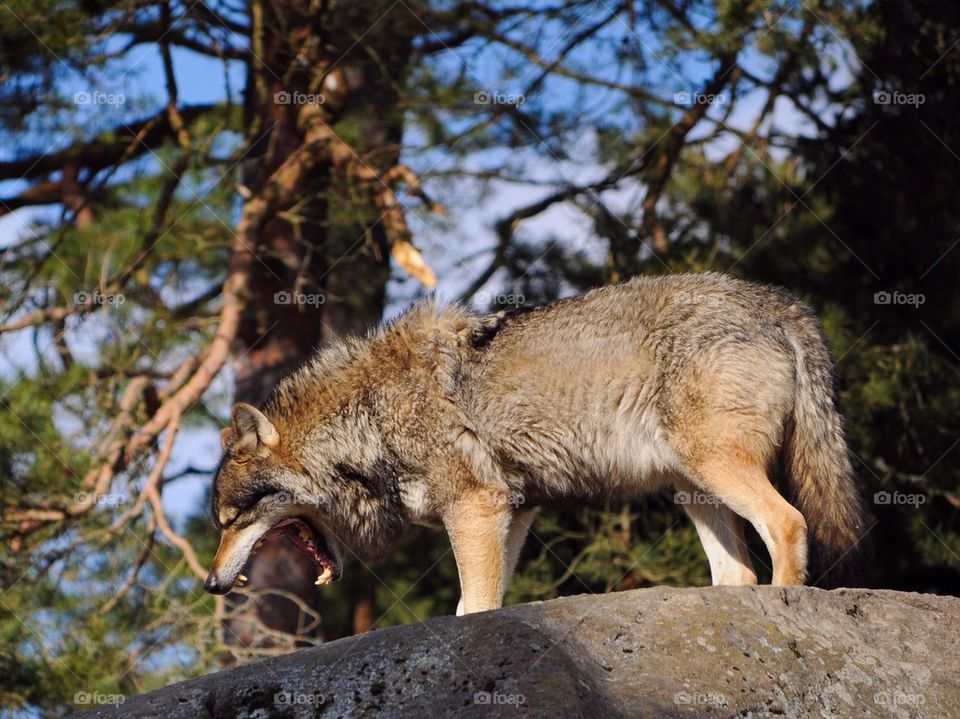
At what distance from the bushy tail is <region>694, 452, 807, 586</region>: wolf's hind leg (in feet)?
0.99

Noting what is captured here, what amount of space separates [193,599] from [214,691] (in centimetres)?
558

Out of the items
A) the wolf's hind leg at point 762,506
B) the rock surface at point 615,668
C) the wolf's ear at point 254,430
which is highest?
the wolf's ear at point 254,430

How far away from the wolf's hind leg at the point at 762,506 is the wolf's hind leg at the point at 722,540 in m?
0.71

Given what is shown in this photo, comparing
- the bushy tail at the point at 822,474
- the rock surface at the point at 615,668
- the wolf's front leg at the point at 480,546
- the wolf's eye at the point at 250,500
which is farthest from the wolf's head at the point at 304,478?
the bushy tail at the point at 822,474

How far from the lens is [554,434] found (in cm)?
739

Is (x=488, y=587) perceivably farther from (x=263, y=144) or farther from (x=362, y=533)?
(x=263, y=144)

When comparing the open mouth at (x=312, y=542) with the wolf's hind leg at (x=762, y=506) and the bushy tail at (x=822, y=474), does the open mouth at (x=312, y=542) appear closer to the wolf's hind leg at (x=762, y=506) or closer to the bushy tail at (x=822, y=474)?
the wolf's hind leg at (x=762, y=506)

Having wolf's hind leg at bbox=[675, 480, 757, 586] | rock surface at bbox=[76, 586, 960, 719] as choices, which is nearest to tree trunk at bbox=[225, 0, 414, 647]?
wolf's hind leg at bbox=[675, 480, 757, 586]

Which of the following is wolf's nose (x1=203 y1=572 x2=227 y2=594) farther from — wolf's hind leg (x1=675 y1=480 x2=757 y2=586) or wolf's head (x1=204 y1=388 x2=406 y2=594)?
wolf's hind leg (x1=675 y1=480 x2=757 y2=586)

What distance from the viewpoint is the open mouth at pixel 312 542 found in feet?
26.3

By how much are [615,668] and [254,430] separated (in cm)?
331

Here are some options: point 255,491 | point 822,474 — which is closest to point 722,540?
point 822,474

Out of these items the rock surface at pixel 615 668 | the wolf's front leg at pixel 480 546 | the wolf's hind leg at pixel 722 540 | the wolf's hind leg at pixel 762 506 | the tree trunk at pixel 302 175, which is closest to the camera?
the rock surface at pixel 615 668

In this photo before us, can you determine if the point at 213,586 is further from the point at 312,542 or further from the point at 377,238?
the point at 377,238
